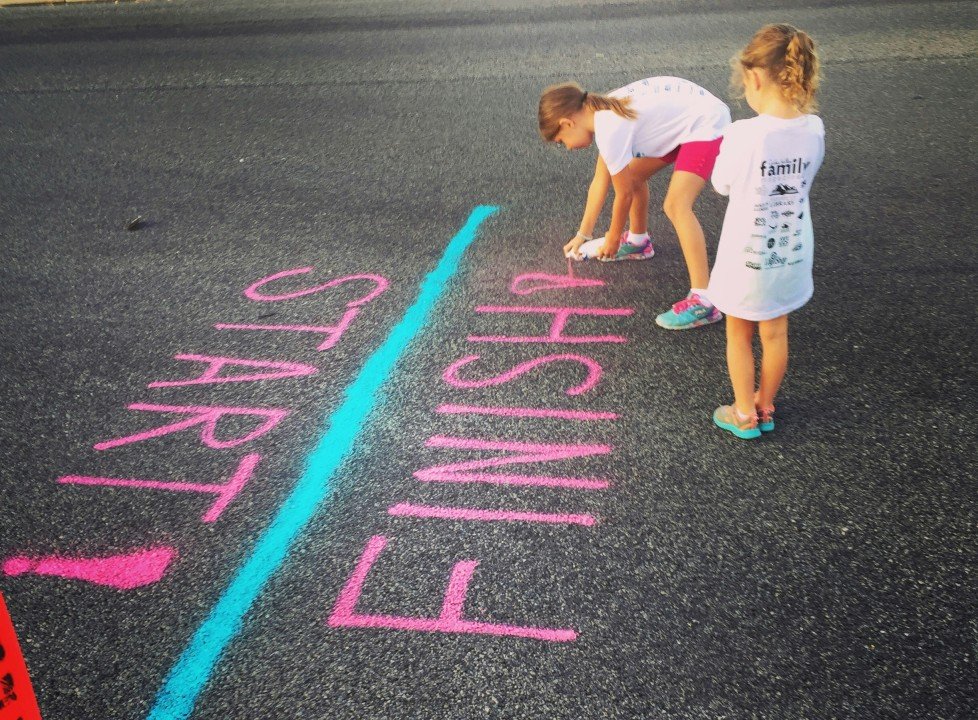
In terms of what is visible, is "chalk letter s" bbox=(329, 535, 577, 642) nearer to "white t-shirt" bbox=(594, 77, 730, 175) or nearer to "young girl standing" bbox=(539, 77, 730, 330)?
"young girl standing" bbox=(539, 77, 730, 330)

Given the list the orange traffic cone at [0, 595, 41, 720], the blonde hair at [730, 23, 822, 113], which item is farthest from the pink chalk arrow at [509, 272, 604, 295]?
the orange traffic cone at [0, 595, 41, 720]

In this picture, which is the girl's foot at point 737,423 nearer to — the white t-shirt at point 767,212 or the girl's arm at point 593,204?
the white t-shirt at point 767,212

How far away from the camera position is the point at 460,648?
8.12 ft

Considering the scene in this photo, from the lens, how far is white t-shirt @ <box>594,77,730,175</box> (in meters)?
3.93

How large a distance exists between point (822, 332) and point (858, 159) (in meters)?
2.30

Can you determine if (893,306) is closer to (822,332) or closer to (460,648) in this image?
(822,332)

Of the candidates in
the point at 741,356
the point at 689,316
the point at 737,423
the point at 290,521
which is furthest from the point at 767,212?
the point at 290,521

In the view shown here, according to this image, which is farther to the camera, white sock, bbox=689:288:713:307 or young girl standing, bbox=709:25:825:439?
white sock, bbox=689:288:713:307

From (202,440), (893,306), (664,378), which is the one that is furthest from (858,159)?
(202,440)

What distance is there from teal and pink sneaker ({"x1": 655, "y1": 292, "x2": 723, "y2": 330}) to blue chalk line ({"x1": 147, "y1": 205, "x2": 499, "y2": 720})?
108 cm

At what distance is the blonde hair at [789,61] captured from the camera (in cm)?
284

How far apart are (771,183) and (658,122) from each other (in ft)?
3.96

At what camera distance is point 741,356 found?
3186 millimetres

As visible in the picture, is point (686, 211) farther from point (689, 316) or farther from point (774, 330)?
point (774, 330)
